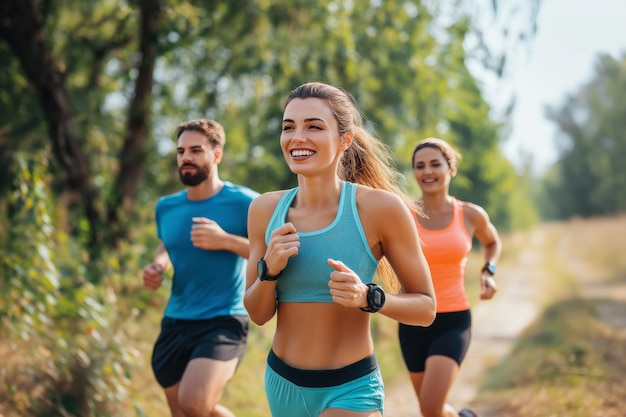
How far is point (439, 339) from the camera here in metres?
4.88

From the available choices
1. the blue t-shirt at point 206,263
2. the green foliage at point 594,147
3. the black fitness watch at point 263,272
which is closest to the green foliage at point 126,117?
the blue t-shirt at point 206,263

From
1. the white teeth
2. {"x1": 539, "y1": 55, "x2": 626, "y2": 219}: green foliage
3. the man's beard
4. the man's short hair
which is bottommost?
the white teeth

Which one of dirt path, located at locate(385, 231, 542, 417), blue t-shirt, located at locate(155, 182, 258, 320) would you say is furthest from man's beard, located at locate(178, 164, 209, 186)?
dirt path, located at locate(385, 231, 542, 417)

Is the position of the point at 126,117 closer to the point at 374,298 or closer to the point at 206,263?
the point at 206,263

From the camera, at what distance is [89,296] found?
19.7 feet

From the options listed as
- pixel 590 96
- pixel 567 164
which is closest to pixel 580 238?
pixel 590 96

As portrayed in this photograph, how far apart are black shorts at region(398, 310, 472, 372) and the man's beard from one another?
171 centimetres

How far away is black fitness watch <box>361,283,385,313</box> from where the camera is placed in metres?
2.62

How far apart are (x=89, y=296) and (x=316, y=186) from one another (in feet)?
11.9

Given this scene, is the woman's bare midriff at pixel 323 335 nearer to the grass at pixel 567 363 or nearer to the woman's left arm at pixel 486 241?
the woman's left arm at pixel 486 241

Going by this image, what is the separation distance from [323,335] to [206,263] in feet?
5.94

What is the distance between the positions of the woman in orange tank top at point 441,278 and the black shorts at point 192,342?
121 centimetres

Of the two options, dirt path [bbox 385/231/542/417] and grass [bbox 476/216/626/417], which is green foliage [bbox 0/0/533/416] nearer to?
dirt path [bbox 385/231/542/417]

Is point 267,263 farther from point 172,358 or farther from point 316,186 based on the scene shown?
point 172,358
